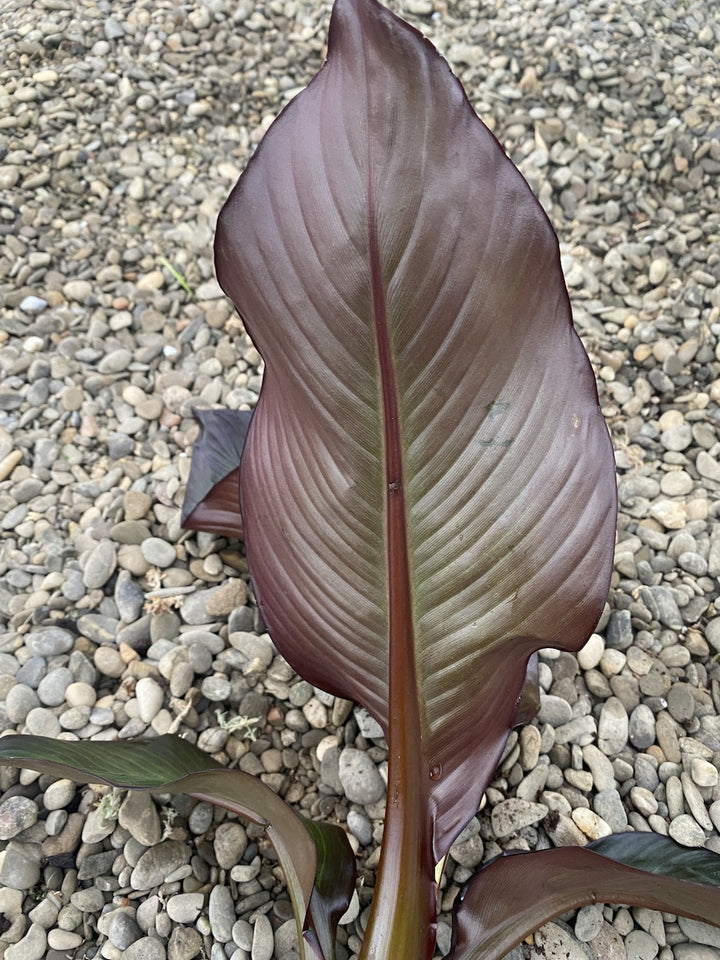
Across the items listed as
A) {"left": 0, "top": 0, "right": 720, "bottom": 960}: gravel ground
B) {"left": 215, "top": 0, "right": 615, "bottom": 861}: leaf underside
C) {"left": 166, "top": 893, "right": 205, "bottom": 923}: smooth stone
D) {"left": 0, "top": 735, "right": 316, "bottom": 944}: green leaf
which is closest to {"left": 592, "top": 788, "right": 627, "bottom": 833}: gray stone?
{"left": 0, "top": 0, "right": 720, "bottom": 960}: gravel ground

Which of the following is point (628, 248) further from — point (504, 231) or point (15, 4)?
point (15, 4)

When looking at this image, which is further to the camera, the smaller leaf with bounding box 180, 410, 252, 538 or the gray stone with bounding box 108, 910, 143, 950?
the smaller leaf with bounding box 180, 410, 252, 538

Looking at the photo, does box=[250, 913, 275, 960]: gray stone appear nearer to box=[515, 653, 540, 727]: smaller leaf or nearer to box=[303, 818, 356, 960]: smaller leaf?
box=[303, 818, 356, 960]: smaller leaf

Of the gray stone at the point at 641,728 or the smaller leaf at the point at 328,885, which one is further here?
the gray stone at the point at 641,728

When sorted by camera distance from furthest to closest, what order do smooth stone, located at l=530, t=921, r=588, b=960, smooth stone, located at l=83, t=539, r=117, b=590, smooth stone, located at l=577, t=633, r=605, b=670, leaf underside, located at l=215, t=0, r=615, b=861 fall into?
1. smooth stone, located at l=83, t=539, r=117, b=590
2. smooth stone, located at l=577, t=633, r=605, b=670
3. smooth stone, located at l=530, t=921, r=588, b=960
4. leaf underside, located at l=215, t=0, r=615, b=861

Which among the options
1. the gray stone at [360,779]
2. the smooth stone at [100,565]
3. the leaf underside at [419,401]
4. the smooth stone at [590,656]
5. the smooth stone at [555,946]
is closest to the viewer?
the leaf underside at [419,401]

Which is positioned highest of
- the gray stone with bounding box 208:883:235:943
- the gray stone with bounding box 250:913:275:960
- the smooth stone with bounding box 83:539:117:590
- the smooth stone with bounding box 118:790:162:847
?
the smooth stone with bounding box 83:539:117:590

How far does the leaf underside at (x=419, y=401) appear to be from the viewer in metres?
0.62

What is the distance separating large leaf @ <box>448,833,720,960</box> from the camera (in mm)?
678

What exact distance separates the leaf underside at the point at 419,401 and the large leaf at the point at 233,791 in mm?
115

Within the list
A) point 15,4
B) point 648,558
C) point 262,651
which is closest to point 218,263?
point 262,651

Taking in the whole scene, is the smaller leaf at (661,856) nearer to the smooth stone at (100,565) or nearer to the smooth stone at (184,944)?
the smooth stone at (184,944)

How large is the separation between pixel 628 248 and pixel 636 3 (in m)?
0.91

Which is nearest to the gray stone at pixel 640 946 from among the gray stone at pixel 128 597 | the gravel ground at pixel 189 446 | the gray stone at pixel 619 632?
the gravel ground at pixel 189 446
